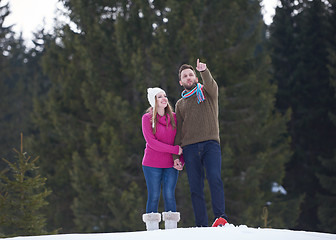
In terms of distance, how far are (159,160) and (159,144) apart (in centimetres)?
19

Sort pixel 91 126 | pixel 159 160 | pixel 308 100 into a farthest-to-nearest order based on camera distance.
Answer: pixel 308 100, pixel 91 126, pixel 159 160

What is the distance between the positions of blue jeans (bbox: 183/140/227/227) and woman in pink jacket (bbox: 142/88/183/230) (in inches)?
5.8

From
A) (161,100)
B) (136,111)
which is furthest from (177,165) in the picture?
(136,111)

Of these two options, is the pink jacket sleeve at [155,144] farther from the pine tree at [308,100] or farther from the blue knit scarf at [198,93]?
the pine tree at [308,100]

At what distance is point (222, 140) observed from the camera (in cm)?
1522

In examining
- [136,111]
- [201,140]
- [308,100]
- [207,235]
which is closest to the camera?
[207,235]

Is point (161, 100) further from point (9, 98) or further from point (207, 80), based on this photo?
point (9, 98)

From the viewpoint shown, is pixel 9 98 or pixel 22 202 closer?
pixel 22 202

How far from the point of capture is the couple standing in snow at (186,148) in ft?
17.1

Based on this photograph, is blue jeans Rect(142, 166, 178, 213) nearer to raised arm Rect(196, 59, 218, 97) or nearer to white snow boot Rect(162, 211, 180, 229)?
white snow boot Rect(162, 211, 180, 229)

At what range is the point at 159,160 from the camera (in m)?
5.33

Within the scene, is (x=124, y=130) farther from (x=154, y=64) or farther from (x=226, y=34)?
(x=226, y=34)

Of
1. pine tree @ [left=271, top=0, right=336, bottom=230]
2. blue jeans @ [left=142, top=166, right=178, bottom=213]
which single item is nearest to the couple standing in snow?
blue jeans @ [left=142, top=166, right=178, bottom=213]

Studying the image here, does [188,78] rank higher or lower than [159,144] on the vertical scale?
higher
